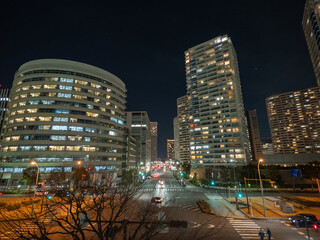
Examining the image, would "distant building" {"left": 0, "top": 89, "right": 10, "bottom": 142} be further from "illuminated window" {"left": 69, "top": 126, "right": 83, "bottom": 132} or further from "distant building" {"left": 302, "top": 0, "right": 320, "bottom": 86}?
"distant building" {"left": 302, "top": 0, "right": 320, "bottom": 86}

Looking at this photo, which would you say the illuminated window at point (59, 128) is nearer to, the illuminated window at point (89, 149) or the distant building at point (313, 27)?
the illuminated window at point (89, 149)

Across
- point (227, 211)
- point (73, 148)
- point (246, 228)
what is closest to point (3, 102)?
point (73, 148)

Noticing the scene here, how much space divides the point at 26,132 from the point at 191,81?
99.7m

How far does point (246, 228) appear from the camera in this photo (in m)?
21.2

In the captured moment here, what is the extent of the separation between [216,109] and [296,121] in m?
131

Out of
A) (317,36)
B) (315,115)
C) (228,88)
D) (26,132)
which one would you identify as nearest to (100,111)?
(26,132)

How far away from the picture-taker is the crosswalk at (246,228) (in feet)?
61.2

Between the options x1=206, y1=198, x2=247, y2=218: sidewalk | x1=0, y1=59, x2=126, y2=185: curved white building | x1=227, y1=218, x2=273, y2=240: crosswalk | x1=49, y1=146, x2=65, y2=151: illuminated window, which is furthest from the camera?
x1=49, y1=146, x2=65, y2=151: illuminated window

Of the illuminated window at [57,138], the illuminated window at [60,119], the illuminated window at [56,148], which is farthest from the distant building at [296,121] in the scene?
the illuminated window at [60,119]

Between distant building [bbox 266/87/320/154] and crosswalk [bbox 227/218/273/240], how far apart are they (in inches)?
7503

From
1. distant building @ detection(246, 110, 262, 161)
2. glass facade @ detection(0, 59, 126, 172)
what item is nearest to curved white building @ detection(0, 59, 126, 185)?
glass facade @ detection(0, 59, 126, 172)

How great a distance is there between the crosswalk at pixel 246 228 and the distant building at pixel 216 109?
240 feet

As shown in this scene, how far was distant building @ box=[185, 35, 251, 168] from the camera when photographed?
310 ft

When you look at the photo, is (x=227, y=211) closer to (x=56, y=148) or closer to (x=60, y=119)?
(x=56, y=148)
